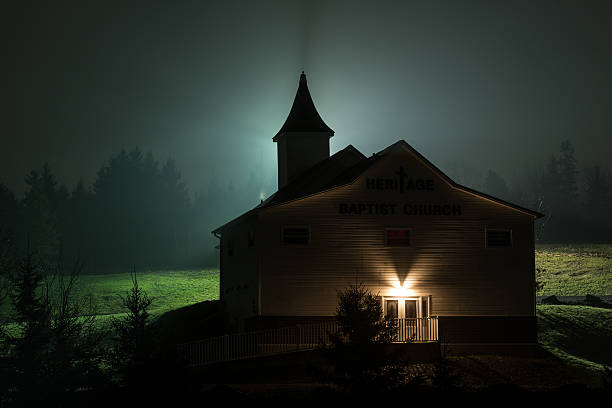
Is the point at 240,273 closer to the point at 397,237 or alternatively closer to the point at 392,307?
the point at 392,307

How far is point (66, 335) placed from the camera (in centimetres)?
2912

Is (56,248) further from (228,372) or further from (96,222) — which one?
(228,372)

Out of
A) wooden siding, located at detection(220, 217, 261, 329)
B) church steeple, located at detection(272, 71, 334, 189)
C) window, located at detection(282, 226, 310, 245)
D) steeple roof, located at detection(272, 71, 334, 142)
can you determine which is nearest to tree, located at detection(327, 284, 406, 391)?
window, located at detection(282, 226, 310, 245)

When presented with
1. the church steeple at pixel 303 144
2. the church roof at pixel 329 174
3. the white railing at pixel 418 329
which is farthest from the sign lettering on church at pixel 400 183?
the church steeple at pixel 303 144

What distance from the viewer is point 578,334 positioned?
126ft

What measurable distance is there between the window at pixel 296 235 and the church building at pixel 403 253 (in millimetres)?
42

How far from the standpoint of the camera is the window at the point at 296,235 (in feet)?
105

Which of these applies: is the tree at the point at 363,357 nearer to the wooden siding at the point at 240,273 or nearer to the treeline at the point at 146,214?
the wooden siding at the point at 240,273

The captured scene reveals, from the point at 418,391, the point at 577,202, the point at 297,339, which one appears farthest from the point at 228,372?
the point at 577,202

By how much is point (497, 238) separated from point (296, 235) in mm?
8665

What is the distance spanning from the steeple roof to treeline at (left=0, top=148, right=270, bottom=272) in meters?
58.5

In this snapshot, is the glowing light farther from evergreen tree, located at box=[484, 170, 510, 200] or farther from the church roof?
evergreen tree, located at box=[484, 170, 510, 200]

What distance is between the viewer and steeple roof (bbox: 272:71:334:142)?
43.8m

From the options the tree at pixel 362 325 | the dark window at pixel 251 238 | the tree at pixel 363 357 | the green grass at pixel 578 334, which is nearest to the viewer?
the tree at pixel 363 357
